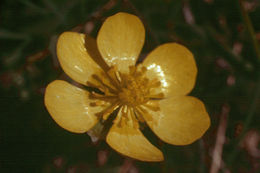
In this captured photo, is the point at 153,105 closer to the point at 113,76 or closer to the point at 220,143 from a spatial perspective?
the point at 113,76

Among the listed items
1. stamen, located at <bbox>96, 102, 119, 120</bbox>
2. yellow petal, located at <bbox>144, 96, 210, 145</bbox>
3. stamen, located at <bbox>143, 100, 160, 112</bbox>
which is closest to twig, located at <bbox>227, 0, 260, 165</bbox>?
yellow petal, located at <bbox>144, 96, 210, 145</bbox>

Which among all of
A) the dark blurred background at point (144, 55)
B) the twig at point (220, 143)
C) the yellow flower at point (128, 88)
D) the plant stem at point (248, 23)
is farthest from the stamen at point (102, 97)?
the plant stem at point (248, 23)

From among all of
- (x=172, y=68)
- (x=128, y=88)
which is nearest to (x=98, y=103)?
(x=128, y=88)

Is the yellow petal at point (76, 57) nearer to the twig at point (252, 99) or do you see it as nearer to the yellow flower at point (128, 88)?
the yellow flower at point (128, 88)

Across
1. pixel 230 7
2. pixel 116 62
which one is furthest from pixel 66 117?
pixel 230 7

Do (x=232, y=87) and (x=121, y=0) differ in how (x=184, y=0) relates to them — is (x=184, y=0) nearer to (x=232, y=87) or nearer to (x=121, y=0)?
(x=121, y=0)

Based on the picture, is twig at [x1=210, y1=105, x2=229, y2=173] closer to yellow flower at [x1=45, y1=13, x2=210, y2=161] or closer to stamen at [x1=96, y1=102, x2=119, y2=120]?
yellow flower at [x1=45, y1=13, x2=210, y2=161]

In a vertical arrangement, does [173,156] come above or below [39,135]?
below
